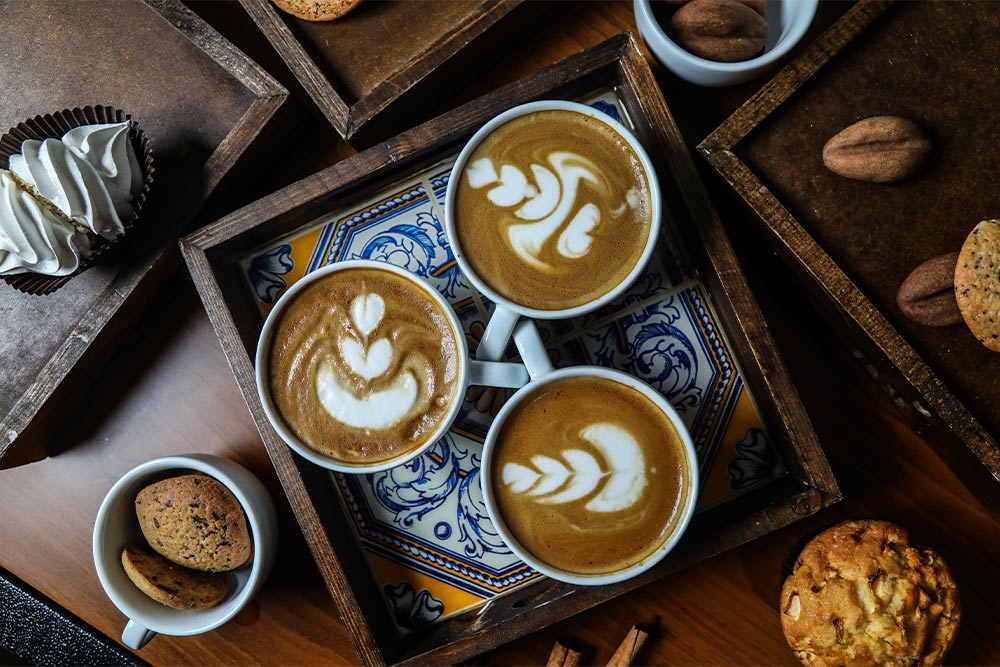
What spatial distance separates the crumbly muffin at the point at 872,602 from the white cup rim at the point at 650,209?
564 mm

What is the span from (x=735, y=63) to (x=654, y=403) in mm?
548

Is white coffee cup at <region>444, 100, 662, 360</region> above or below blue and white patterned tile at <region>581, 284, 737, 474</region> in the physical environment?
above

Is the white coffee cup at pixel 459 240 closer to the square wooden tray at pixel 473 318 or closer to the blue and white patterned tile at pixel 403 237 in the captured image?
the square wooden tray at pixel 473 318

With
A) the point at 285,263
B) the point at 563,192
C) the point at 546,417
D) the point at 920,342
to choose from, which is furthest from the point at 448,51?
the point at 920,342

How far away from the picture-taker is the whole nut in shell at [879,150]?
1.11 m

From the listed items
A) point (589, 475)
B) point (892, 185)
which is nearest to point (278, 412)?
point (589, 475)

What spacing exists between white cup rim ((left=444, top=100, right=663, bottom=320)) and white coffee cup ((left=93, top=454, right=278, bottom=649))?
53 cm

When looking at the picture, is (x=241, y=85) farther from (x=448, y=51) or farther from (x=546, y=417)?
(x=546, y=417)

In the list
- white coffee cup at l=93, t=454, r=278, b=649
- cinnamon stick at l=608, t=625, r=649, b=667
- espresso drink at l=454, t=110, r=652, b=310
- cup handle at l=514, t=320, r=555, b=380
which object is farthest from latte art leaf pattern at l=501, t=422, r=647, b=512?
white coffee cup at l=93, t=454, r=278, b=649

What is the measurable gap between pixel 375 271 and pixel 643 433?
0.48 meters

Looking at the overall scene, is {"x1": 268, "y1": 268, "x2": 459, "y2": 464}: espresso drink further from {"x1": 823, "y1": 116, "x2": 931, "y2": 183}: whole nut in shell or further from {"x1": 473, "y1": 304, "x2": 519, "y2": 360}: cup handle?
{"x1": 823, "y1": 116, "x2": 931, "y2": 183}: whole nut in shell

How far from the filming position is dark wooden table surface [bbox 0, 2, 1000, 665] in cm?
133

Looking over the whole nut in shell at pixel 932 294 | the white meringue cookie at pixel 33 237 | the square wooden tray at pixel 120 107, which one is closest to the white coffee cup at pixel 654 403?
the whole nut in shell at pixel 932 294

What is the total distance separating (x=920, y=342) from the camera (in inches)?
45.1
